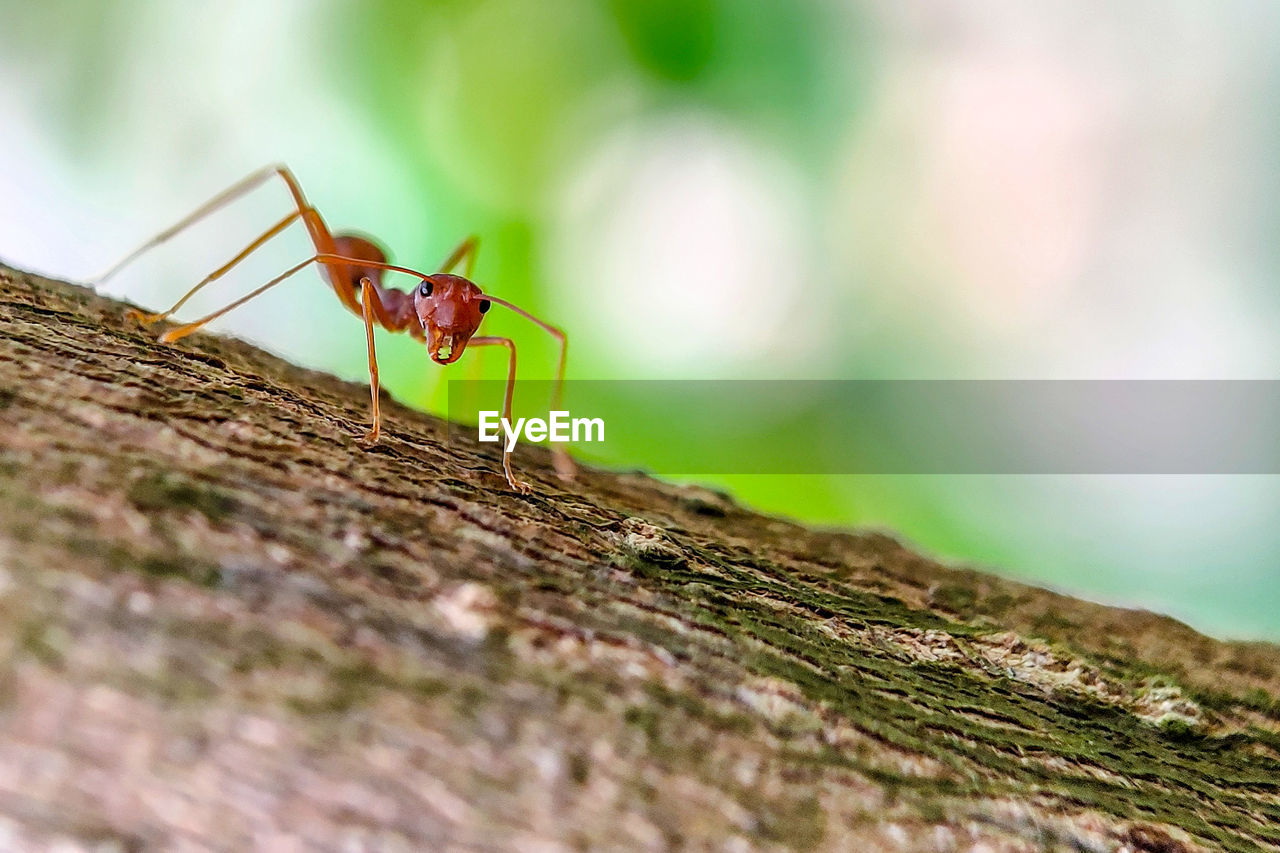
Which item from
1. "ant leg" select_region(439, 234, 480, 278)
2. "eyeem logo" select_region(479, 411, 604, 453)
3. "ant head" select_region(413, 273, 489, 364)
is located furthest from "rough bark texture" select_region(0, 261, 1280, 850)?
"ant leg" select_region(439, 234, 480, 278)

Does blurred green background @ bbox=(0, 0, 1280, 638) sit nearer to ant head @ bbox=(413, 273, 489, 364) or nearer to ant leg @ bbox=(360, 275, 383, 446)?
ant head @ bbox=(413, 273, 489, 364)

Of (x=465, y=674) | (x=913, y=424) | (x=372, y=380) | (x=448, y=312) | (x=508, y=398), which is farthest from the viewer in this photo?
(x=913, y=424)

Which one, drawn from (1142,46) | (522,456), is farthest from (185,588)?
(1142,46)

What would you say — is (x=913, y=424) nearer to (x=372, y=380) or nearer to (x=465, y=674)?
(x=372, y=380)

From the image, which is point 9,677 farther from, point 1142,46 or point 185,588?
point 1142,46

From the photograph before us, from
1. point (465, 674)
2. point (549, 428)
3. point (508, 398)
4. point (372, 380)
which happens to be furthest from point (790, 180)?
point (465, 674)

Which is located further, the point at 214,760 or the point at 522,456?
the point at 522,456

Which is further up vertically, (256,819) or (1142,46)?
(1142,46)

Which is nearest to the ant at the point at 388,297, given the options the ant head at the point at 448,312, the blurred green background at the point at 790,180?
the ant head at the point at 448,312
